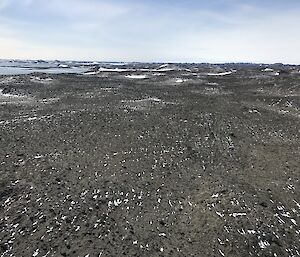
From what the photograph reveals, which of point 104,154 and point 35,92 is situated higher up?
point 104,154

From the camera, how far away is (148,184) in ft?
64.6

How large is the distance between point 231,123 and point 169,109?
26.9ft

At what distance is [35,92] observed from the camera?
5706 cm

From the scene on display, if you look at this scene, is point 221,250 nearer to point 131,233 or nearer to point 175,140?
point 131,233

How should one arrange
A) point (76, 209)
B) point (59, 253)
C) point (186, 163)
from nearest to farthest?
1. point (59, 253)
2. point (76, 209)
3. point (186, 163)

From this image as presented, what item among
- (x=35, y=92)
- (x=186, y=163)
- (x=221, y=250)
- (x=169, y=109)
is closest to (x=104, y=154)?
(x=186, y=163)

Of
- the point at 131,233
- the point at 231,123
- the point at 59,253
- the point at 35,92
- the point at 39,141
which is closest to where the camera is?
the point at 59,253

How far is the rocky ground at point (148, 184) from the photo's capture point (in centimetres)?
1435

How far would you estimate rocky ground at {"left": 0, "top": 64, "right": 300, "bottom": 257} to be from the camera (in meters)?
14.4

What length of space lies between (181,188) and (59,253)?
793 centimetres

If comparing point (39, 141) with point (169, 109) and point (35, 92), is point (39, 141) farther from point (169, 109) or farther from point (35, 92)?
point (35, 92)

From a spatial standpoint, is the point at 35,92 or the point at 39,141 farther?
the point at 35,92

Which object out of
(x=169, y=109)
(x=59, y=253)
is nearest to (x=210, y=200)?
(x=59, y=253)

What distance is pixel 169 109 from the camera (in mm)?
39531
